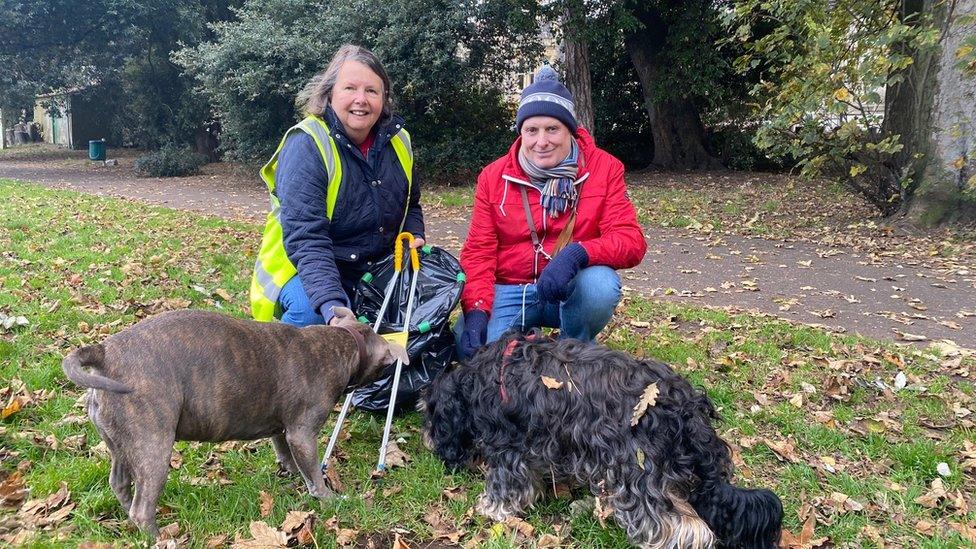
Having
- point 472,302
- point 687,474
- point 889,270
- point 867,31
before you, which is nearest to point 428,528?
point 687,474

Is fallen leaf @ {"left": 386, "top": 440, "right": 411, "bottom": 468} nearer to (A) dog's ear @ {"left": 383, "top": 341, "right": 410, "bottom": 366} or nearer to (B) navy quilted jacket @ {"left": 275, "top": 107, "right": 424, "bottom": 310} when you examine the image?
(A) dog's ear @ {"left": 383, "top": 341, "right": 410, "bottom": 366}

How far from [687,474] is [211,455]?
2.41 meters

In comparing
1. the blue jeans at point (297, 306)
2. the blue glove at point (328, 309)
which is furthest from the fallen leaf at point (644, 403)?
the blue jeans at point (297, 306)

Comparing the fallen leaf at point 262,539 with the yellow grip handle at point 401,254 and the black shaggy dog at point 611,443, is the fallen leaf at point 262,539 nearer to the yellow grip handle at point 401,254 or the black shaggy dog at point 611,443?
the black shaggy dog at point 611,443

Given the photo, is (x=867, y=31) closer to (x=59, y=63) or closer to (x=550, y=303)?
(x=550, y=303)

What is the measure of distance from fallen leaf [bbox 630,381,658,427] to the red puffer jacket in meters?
1.46

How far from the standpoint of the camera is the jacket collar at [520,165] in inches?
166

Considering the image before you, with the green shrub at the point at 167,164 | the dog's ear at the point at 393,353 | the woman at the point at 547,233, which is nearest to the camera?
the dog's ear at the point at 393,353

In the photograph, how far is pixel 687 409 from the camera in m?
2.81

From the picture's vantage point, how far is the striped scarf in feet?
13.5

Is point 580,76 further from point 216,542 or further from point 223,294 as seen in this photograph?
point 216,542

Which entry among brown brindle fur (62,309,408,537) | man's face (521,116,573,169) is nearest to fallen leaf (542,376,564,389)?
brown brindle fur (62,309,408,537)

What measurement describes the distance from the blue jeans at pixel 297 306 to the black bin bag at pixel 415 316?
1.00 feet

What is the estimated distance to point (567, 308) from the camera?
170 inches
